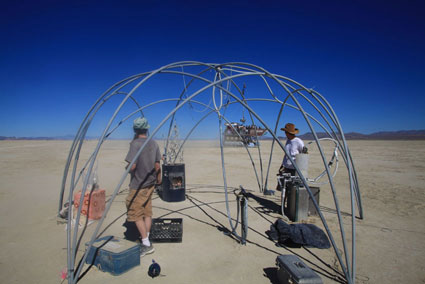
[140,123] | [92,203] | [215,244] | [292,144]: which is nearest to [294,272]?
[215,244]

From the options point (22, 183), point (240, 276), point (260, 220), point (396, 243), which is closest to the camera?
point (240, 276)

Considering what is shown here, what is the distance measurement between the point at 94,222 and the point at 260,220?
13.4 ft

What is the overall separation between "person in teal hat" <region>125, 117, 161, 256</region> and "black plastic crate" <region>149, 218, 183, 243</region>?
0.43 metres

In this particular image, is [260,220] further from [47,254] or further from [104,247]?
[47,254]

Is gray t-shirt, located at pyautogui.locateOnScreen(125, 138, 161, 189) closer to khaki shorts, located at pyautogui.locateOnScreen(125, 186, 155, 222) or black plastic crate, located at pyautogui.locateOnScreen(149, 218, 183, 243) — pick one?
khaki shorts, located at pyautogui.locateOnScreen(125, 186, 155, 222)

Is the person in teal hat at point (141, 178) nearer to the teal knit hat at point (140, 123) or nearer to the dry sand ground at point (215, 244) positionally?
the teal knit hat at point (140, 123)

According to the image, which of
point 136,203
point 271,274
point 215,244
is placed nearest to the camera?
point 271,274

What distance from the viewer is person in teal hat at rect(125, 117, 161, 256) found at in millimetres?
3982

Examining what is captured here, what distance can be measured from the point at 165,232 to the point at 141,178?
1450 mm

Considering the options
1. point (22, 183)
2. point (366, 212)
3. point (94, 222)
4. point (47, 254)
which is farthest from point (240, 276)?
point (22, 183)

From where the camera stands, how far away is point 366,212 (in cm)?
670

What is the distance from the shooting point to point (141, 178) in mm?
3992

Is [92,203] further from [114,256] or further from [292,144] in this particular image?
[292,144]

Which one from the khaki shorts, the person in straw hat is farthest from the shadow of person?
the person in straw hat
